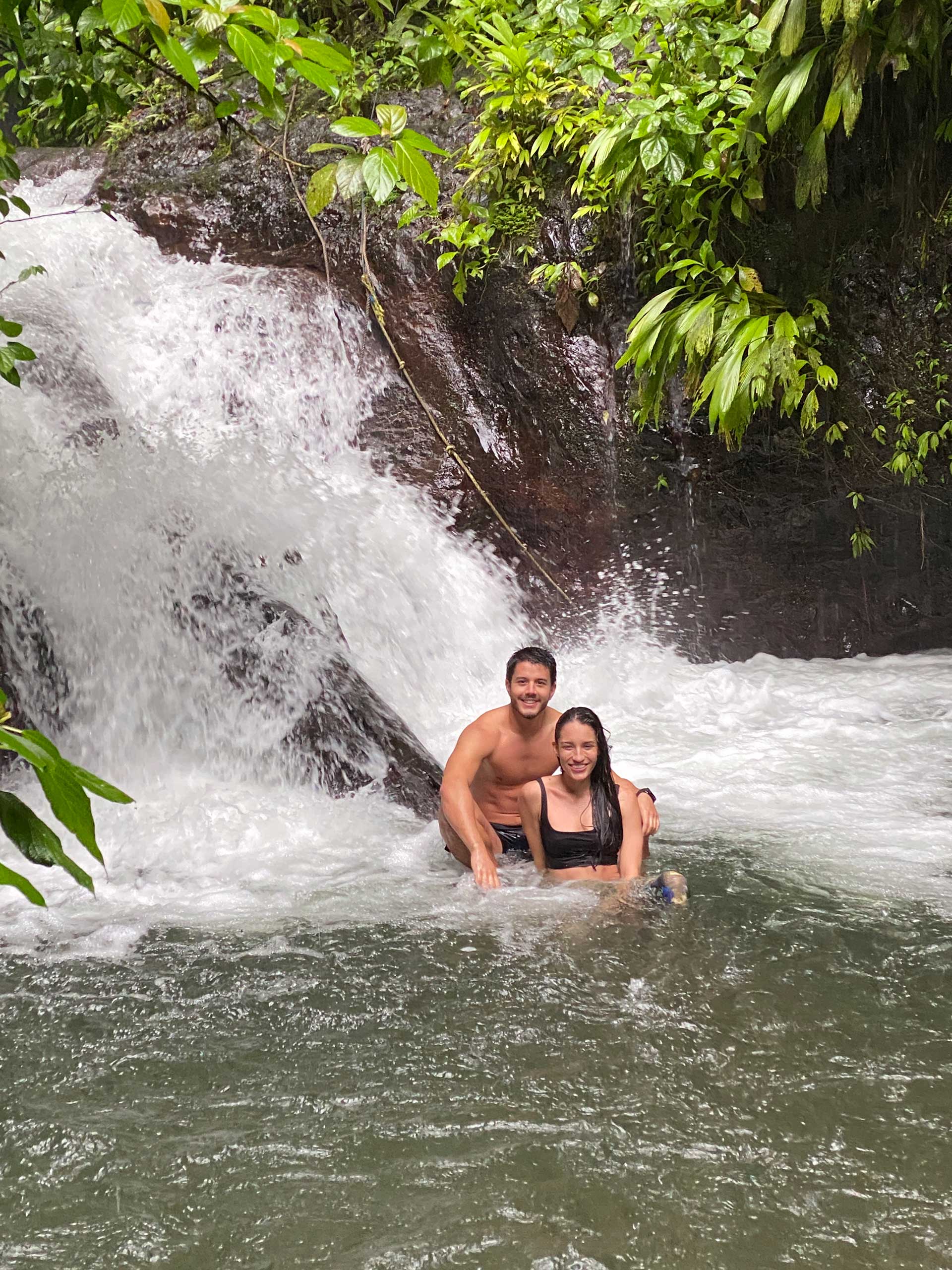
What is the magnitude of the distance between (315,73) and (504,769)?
339cm

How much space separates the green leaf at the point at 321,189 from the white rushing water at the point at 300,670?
2589 mm

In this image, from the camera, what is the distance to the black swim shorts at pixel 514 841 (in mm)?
4566

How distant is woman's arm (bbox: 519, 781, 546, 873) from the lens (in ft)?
14.0

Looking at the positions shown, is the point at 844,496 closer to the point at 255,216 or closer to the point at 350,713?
the point at 350,713

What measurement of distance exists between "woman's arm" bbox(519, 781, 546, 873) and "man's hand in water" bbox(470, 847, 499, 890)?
20 cm

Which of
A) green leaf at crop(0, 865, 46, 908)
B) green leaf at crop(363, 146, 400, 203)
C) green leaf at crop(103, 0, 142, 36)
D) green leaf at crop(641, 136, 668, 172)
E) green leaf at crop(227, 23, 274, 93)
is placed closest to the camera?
green leaf at crop(0, 865, 46, 908)

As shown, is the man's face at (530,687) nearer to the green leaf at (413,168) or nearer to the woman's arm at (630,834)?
the woman's arm at (630,834)

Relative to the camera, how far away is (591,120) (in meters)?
7.62

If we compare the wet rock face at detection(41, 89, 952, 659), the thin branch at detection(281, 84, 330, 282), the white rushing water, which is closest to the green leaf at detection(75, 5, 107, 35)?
the thin branch at detection(281, 84, 330, 282)

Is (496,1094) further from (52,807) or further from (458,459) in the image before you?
(458,459)

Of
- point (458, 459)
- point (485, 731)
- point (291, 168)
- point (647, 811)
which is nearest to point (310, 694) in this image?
point (485, 731)

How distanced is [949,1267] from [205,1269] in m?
1.35

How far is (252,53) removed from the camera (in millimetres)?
1372

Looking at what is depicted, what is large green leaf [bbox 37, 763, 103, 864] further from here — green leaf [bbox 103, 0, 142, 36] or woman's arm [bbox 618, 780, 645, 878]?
woman's arm [bbox 618, 780, 645, 878]
